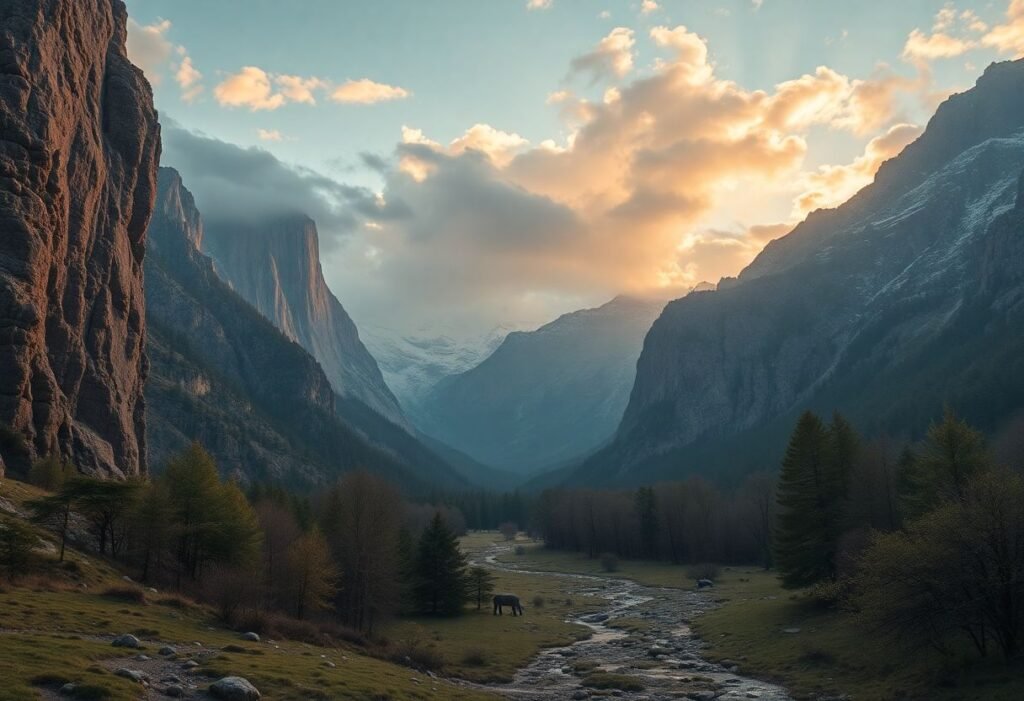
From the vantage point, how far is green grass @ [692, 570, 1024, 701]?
1500 inches

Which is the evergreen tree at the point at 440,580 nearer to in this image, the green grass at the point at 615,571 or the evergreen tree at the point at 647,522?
the green grass at the point at 615,571

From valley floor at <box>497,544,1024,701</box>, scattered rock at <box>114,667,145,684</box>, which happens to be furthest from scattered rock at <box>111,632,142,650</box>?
valley floor at <box>497,544,1024,701</box>

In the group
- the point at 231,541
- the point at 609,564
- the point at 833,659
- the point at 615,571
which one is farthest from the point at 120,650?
the point at 609,564

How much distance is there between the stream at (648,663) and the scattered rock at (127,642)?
2258 centimetres

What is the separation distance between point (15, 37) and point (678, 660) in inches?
4045

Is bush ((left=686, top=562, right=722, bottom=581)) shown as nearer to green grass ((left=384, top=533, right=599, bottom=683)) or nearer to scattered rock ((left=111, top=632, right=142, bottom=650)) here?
green grass ((left=384, top=533, right=599, bottom=683))

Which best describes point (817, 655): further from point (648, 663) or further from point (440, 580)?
point (440, 580)

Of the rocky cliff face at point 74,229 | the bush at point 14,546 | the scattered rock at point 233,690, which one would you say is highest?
the rocky cliff face at point 74,229

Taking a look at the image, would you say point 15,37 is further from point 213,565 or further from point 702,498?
point 702,498

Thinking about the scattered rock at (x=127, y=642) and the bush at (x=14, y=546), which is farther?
the bush at (x=14, y=546)

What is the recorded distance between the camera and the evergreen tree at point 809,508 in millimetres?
72875

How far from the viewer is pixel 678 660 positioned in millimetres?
58688

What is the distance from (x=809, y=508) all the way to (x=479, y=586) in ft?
134

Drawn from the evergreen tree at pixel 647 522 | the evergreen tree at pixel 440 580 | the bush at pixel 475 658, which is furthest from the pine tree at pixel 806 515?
the evergreen tree at pixel 647 522
